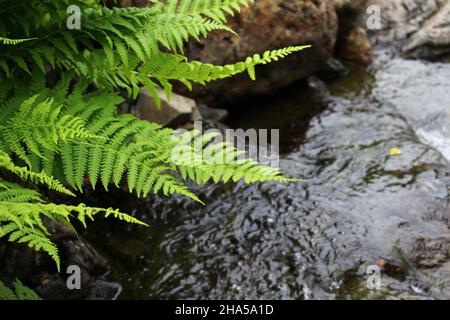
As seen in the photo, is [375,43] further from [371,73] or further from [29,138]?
[29,138]

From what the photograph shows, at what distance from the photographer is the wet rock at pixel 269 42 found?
193 inches

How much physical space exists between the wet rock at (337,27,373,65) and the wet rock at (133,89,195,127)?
3213 millimetres

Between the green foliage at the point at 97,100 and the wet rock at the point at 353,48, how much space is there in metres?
4.69

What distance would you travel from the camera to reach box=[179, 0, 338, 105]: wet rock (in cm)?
491

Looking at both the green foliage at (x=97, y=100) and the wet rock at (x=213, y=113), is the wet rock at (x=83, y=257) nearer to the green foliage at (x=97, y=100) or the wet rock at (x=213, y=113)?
the green foliage at (x=97, y=100)

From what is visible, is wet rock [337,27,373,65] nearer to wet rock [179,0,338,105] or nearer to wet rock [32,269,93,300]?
wet rock [179,0,338,105]

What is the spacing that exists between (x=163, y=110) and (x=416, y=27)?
501 centimetres

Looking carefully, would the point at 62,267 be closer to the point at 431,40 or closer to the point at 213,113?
the point at 213,113

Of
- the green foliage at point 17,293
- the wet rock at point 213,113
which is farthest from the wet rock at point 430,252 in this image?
the green foliage at point 17,293

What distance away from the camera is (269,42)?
5145 mm

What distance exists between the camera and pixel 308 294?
3.26 meters

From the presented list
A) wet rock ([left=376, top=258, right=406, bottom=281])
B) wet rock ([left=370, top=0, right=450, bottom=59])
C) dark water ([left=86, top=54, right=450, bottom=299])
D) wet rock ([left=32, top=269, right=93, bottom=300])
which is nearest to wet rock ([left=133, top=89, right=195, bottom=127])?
dark water ([left=86, top=54, right=450, bottom=299])

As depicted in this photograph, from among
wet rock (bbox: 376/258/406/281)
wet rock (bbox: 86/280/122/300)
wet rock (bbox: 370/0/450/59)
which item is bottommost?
wet rock (bbox: 86/280/122/300)

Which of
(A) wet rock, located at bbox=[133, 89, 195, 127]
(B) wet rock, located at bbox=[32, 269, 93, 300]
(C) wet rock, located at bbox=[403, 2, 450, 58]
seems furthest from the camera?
(C) wet rock, located at bbox=[403, 2, 450, 58]
